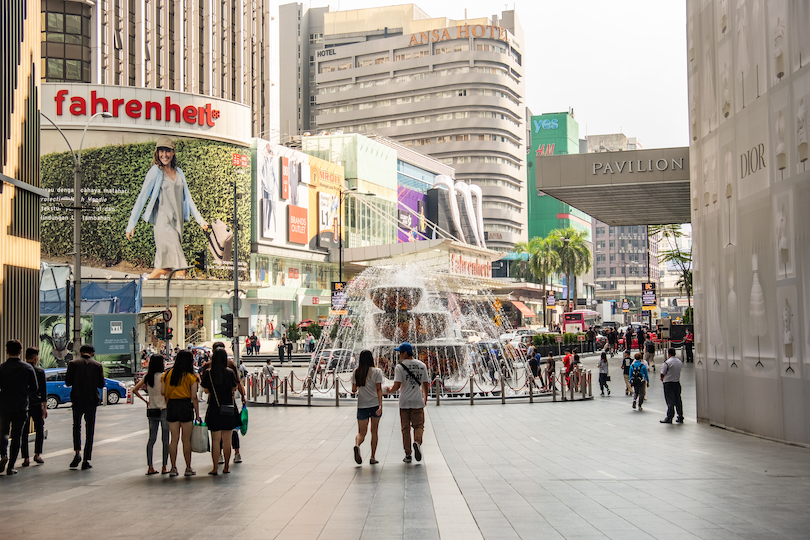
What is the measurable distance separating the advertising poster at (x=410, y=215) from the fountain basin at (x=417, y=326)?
2581 inches

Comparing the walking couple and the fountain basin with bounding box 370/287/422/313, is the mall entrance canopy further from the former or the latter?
the walking couple

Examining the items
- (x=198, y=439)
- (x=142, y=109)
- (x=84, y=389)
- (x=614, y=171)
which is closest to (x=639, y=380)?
(x=614, y=171)

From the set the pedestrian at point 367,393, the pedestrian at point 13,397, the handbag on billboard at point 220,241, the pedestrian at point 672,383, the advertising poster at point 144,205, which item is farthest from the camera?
the handbag on billboard at point 220,241

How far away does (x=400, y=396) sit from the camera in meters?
11.9

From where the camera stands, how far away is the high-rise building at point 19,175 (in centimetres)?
1521

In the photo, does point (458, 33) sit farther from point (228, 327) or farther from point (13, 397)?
point (13, 397)

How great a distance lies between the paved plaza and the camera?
7602 millimetres

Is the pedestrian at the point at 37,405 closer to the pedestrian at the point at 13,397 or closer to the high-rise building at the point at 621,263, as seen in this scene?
the pedestrian at the point at 13,397

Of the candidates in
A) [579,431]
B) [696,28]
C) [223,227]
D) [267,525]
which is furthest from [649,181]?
[223,227]

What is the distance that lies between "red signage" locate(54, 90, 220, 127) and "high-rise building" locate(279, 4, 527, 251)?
263 ft

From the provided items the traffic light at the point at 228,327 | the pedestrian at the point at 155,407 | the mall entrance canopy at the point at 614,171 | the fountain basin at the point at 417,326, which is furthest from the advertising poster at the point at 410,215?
the pedestrian at the point at 155,407

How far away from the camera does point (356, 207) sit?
3342 inches

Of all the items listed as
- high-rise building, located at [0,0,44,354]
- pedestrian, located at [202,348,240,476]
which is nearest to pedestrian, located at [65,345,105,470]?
pedestrian, located at [202,348,240,476]

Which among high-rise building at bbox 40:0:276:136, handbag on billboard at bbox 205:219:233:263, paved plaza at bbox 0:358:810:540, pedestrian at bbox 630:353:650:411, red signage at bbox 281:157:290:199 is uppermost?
high-rise building at bbox 40:0:276:136
